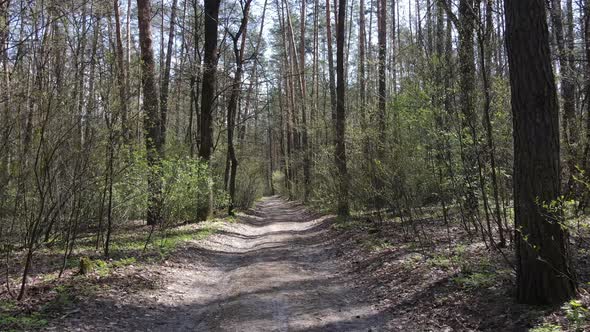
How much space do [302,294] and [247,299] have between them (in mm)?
834

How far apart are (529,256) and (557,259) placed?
28 cm

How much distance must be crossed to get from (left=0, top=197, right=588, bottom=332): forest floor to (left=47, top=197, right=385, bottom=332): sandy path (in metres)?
0.02

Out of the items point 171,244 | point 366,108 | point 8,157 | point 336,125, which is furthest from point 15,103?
point 336,125

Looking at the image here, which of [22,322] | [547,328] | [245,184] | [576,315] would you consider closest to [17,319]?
[22,322]

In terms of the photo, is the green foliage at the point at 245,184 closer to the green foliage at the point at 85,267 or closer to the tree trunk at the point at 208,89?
the tree trunk at the point at 208,89

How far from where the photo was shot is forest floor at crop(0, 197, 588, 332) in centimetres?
491

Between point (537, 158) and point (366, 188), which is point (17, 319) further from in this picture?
point (366, 188)

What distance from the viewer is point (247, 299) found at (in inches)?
248

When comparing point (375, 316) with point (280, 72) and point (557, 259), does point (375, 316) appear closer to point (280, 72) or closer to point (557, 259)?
point (557, 259)

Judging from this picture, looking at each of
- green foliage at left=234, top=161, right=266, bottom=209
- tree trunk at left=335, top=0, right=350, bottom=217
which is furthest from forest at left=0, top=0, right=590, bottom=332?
green foliage at left=234, top=161, right=266, bottom=209

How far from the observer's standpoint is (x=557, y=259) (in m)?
4.35

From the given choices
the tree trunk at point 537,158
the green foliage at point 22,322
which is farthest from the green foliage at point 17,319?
the tree trunk at point 537,158

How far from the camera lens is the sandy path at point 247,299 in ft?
17.2

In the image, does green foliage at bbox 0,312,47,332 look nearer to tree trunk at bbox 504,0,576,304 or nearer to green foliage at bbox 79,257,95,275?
green foliage at bbox 79,257,95,275
